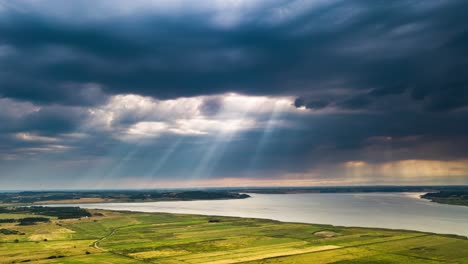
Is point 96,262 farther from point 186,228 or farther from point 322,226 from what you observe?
point 322,226

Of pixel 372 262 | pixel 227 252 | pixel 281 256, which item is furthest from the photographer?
pixel 227 252

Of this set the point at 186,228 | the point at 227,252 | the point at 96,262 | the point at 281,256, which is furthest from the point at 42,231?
the point at 281,256

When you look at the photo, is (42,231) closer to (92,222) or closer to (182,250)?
(92,222)

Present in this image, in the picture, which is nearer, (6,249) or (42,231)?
(6,249)

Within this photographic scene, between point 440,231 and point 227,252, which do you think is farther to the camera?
point 440,231

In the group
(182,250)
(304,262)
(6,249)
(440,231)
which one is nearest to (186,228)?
(182,250)

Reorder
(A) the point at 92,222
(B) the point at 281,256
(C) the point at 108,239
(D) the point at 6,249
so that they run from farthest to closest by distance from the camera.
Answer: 1. (A) the point at 92,222
2. (C) the point at 108,239
3. (D) the point at 6,249
4. (B) the point at 281,256
